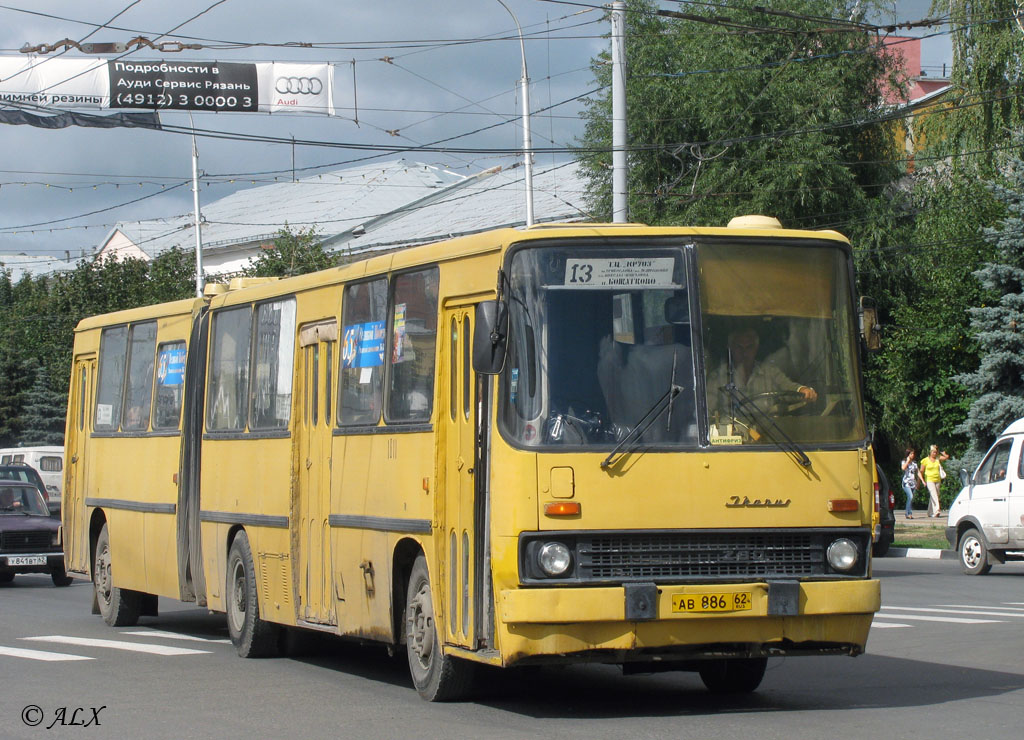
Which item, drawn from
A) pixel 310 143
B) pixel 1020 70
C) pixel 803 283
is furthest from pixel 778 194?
pixel 803 283

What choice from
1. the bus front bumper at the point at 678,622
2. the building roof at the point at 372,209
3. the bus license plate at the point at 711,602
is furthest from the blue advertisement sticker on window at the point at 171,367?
the building roof at the point at 372,209

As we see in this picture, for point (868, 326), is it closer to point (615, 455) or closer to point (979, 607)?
point (615, 455)

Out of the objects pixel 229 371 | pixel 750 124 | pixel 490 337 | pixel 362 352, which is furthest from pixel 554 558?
pixel 750 124

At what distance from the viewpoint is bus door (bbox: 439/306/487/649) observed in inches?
368

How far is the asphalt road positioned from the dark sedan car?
30.1 ft

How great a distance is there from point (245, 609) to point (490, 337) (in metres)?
5.40

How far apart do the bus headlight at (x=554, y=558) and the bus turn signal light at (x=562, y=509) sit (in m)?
0.17

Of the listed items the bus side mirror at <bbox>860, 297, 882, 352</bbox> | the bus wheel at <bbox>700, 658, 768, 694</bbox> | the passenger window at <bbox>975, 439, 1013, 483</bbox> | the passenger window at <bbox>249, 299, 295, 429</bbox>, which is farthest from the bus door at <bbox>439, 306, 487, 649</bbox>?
the passenger window at <bbox>975, 439, 1013, 483</bbox>

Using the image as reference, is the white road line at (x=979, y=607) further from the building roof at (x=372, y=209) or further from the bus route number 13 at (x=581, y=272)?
the building roof at (x=372, y=209)

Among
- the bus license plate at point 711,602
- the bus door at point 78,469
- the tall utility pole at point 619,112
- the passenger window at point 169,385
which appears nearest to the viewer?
the bus license plate at point 711,602

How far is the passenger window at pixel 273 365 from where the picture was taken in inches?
513

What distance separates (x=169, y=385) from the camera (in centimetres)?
1580

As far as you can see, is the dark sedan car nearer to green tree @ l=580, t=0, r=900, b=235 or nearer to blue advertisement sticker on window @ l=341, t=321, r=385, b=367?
blue advertisement sticker on window @ l=341, t=321, r=385, b=367

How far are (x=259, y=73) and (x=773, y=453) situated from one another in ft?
79.3
